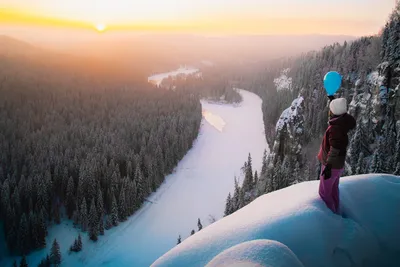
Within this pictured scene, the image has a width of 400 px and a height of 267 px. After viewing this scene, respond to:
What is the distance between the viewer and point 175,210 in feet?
185

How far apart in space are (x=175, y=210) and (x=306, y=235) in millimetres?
52991

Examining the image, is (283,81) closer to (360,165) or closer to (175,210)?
(360,165)

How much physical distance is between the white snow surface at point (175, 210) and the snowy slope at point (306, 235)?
134 ft

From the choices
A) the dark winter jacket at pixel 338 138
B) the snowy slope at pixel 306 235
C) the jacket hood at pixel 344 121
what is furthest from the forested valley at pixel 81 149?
the jacket hood at pixel 344 121

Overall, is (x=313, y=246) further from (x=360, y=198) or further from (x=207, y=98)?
(x=207, y=98)

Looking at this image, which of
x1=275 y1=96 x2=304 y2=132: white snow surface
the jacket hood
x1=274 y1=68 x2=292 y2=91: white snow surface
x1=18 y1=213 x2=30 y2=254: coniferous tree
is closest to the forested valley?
x1=18 y1=213 x2=30 y2=254: coniferous tree

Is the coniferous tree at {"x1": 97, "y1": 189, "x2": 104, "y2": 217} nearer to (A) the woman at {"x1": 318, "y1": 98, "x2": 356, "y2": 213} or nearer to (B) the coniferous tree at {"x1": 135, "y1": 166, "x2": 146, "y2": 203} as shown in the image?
(B) the coniferous tree at {"x1": 135, "y1": 166, "x2": 146, "y2": 203}

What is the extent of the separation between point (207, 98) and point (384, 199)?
509ft

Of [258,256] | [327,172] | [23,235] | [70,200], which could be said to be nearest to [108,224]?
[70,200]

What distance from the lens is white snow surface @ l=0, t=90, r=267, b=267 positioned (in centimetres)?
4391

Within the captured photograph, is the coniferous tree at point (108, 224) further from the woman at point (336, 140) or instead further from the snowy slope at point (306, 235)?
the woman at point (336, 140)

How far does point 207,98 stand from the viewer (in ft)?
526

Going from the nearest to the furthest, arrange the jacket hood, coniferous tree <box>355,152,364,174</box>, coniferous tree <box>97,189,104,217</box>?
the jacket hood
coniferous tree <box>355,152,364,174</box>
coniferous tree <box>97,189,104,217</box>

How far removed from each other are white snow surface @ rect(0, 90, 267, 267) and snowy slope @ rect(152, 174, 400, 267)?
41.0m
